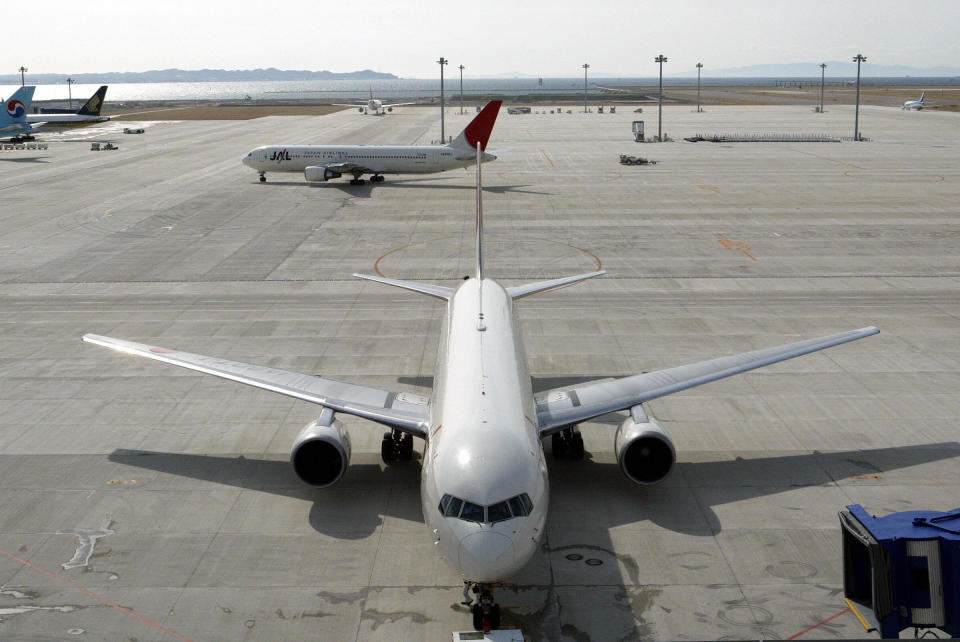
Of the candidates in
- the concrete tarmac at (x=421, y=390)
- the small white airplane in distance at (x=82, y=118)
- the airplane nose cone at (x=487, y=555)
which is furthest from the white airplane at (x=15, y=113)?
the airplane nose cone at (x=487, y=555)

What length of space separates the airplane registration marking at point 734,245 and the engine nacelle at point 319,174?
117 ft

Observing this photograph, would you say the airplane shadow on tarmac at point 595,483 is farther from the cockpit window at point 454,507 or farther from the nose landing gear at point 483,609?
the cockpit window at point 454,507

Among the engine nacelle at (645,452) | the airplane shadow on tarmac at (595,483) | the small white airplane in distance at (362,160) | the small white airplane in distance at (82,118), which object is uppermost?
the small white airplane in distance at (82,118)

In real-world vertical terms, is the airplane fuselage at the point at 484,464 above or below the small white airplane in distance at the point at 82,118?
below

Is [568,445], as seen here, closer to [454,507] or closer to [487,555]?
[454,507]

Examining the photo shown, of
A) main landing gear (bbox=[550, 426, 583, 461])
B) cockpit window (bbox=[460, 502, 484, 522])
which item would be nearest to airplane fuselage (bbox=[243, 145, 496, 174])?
main landing gear (bbox=[550, 426, 583, 461])

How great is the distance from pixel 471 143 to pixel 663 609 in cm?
5943

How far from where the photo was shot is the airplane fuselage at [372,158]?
7075 centimetres

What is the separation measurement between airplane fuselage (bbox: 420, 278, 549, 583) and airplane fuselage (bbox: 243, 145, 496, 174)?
5452cm

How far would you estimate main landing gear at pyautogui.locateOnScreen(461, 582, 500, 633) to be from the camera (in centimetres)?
1373

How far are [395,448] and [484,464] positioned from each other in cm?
716

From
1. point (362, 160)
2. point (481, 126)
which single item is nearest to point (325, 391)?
point (481, 126)

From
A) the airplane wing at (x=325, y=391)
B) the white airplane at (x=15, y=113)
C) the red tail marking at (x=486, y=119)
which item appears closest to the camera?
the airplane wing at (x=325, y=391)

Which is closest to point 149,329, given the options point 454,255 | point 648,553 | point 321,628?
point 454,255
